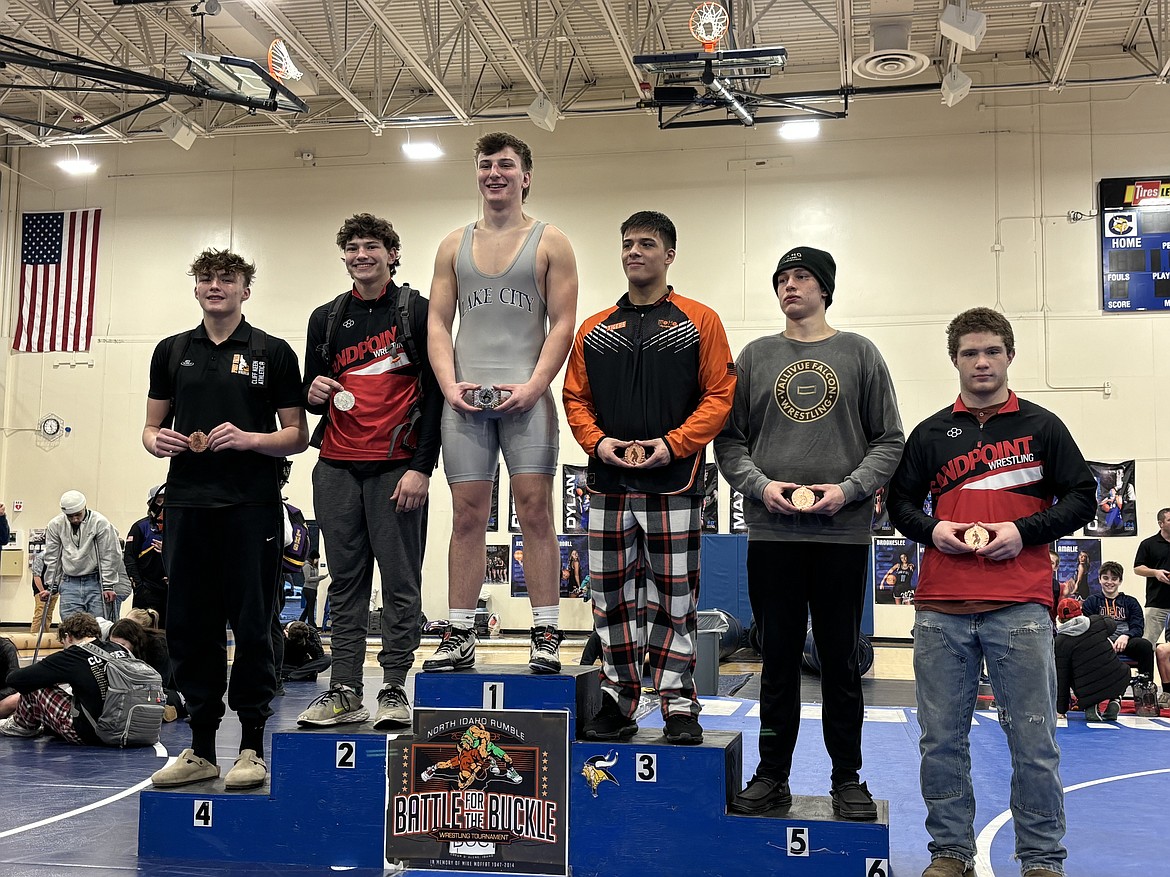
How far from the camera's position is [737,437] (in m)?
3.96

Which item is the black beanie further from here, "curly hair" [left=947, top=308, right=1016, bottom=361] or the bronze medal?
the bronze medal

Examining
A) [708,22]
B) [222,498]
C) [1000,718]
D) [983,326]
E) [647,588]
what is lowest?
[1000,718]

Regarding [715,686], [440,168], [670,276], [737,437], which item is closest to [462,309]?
[737,437]

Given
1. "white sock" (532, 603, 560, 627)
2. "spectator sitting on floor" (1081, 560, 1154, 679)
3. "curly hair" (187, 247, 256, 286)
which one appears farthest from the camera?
"spectator sitting on floor" (1081, 560, 1154, 679)

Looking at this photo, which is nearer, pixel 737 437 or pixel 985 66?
pixel 737 437

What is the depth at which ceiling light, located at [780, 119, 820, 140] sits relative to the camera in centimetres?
1437

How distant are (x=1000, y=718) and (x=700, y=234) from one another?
12.3 meters

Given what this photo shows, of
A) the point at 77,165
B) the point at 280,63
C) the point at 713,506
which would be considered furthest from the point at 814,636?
the point at 77,165

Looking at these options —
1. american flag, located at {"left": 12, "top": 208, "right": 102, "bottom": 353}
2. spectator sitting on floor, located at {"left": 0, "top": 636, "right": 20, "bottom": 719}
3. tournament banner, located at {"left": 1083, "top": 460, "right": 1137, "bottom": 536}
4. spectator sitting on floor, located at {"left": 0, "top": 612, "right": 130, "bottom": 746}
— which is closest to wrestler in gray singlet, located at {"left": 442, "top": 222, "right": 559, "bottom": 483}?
spectator sitting on floor, located at {"left": 0, "top": 612, "right": 130, "bottom": 746}

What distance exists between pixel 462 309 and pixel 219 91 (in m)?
7.78

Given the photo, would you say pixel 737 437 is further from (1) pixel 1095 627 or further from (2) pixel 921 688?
(1) pixel 1095 627

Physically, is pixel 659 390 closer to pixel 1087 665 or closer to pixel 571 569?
pixel 1087 665

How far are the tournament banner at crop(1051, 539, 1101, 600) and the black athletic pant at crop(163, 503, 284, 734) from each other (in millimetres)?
12057

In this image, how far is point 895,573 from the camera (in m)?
14.2
